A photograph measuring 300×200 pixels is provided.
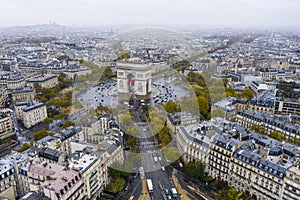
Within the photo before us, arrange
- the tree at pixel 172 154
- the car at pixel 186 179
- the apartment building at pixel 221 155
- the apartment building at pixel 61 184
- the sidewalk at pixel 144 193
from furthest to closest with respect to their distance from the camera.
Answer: the tree at pixel 172 154 < the car at pixel 186 179 < the apartment building at pixel 221 155 < the sidewalk at pixel 144 193 < the apartment building at pixel 61 184

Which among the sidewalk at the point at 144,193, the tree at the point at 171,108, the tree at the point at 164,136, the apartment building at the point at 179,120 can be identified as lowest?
the sidewalk at the point at 144,193

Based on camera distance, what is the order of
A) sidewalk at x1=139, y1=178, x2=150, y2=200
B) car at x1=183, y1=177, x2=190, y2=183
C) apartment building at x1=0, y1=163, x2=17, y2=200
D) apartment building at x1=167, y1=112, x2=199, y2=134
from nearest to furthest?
apartment building at x1=0, y1=163, x2=17, y2=200
sidewalk at x1=139, y1=178, x2=150, y2=200
car at x1=183, y1=177, x2=190, y2=183
apartment building at x1=167, y1=112, x2=199, y2=134

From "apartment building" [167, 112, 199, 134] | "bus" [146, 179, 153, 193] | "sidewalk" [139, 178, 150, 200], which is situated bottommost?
"sidewalk" [139, 178, 150, 200]

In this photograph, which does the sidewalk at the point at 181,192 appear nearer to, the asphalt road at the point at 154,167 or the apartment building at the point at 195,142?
the asphalt road at the point at 154,167

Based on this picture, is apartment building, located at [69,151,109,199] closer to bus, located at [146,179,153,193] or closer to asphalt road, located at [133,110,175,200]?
bus, located at [146,179,153,193]

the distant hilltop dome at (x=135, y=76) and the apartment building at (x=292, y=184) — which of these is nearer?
the apartment building at (x=292, y=184)

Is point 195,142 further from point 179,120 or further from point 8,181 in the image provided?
point 8,181

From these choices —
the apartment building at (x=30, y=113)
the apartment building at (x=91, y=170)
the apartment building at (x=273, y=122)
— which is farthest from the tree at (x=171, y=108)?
the apartment building at (x=30, y=113)

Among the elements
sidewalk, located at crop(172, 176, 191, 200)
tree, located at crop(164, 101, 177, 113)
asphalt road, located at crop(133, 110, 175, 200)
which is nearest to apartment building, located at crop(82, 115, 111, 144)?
asphalt road, located at crop(133, 110, 175, 200)

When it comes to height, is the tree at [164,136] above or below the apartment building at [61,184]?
below
